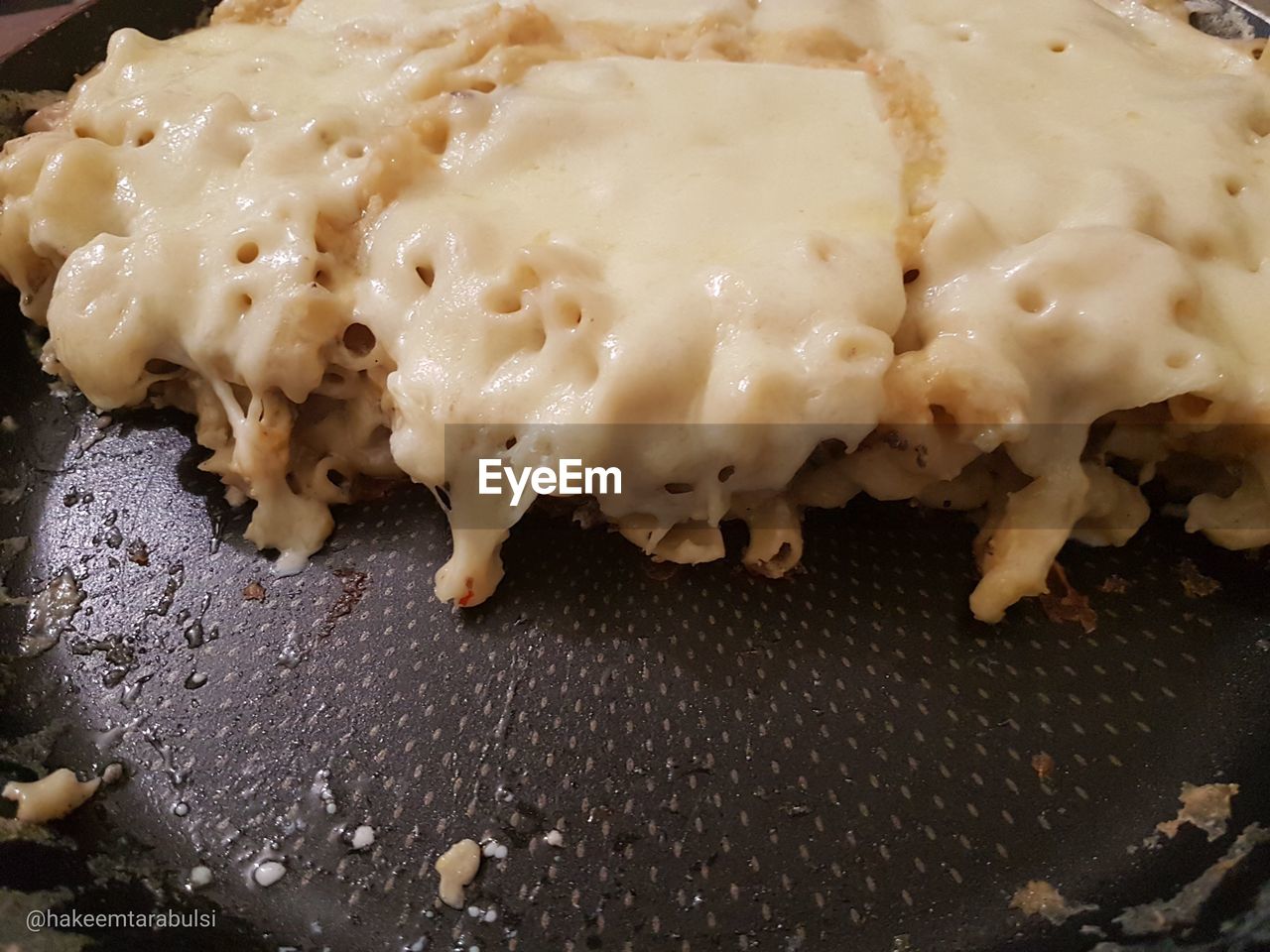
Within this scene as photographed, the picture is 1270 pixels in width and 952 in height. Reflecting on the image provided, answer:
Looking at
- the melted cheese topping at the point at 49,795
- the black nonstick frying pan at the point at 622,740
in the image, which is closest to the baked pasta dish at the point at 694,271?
the black nonstick frying pan at the point at 622,740

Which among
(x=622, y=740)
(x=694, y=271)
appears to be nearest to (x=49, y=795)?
(x=622, y=740)

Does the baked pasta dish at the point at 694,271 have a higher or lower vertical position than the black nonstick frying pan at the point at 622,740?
higher

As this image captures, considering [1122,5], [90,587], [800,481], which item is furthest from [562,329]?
[1122,5]

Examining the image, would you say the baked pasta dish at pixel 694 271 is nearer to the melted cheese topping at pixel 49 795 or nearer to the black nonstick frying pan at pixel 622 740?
the black nonstick frying pan at pixel 622 740

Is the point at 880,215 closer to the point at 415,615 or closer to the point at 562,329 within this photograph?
the point at 562,329

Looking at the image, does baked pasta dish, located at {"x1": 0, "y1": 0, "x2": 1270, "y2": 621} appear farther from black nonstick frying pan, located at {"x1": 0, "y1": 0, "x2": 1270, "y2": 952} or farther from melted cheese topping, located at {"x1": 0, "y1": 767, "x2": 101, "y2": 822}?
melted cheese topping, located at {"x1": 0, "y1": 767, "x2": 101, "y2": 822}
